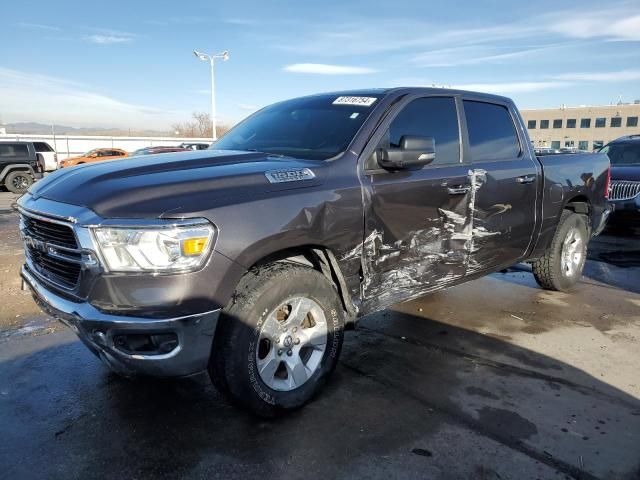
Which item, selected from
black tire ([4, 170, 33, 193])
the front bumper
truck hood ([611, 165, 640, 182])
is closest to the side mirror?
the front bumper

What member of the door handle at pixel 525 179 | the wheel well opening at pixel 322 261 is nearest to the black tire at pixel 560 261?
the door handle at pixel 525 179

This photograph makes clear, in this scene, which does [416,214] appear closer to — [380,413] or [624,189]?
[380,413]

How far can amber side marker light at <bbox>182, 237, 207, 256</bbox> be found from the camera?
7.72 feet

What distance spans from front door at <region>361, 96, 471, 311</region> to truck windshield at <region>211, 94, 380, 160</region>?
0.25 m

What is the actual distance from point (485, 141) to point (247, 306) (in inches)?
107

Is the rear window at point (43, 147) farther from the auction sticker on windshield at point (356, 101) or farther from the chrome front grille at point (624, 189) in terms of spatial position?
the auction sticker on windshield at point (356, 101)

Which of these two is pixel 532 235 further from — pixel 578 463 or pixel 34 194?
pixel 34 194

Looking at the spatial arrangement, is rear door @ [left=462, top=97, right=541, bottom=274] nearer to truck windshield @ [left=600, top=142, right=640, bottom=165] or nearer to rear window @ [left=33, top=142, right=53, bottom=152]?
truck windshield @ [left=600, top=142, right=640, bottom=165]

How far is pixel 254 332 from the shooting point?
2.65 m

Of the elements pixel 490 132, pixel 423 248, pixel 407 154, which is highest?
pixel 490 132

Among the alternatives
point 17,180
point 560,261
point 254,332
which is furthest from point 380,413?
point 17,180

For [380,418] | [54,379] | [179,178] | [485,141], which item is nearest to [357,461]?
[380,418]

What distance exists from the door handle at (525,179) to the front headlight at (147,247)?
10.3 feet

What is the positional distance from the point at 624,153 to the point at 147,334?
1052cm
